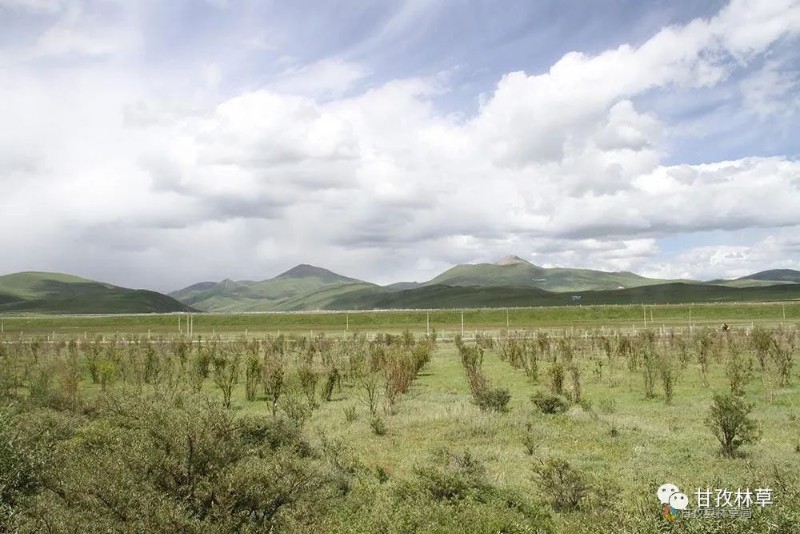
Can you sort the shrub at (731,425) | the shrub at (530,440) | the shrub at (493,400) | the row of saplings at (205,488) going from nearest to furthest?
1. the row of saplings at (205,488)
2. the shrub at (731,425)
3. the shrub at (530,440)
4. the shrub at (493,400)

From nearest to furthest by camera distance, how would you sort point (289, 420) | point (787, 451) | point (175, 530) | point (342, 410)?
1. point (175, 530)
2. point (787, 451)
3. point (289, 420)
4. point (342, 410)

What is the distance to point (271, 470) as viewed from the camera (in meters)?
8.45

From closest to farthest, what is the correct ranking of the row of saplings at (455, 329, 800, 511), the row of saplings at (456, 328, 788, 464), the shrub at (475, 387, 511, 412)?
the row of saplings at (455, 329, 800, 511) < the row of saplings at (456, 328, 788, 464) < the shrub at (475, 387, 511, 412)

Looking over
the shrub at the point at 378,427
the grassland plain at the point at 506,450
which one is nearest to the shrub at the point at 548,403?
the grassland plain at the point at 506,450

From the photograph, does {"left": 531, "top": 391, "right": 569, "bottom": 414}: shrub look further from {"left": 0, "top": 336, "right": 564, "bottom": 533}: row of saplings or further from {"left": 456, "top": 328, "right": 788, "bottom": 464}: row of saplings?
{"left": 0, "top": 336, "right": 564, "bottom": 533}: row of saplings

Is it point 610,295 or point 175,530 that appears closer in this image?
point 175,530

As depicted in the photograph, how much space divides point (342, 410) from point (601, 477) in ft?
37.9

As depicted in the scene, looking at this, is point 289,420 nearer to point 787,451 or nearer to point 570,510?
point 570,510

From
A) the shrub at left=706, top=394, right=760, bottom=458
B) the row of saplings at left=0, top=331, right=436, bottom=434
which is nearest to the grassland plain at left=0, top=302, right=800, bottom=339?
the row of saplings at left=0, top=331, right=436, bottom=434

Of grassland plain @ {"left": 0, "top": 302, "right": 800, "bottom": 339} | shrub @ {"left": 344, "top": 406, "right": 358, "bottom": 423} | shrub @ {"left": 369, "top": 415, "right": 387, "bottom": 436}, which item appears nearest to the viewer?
shrub @ {"left": 369, "top": 415, "right": 387, "bottom": 436}

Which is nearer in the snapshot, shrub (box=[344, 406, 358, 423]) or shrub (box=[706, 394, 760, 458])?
shrub (box=[706, 394, 760, 458])

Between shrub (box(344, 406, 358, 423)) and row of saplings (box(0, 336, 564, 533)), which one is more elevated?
row of saplings (box(0, 336, 564, 533))

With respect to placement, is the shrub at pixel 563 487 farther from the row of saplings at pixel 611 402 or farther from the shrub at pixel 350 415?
the shrub at pixel 350 415

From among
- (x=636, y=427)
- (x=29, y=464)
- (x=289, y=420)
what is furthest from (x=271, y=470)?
(x=636, y=427)
